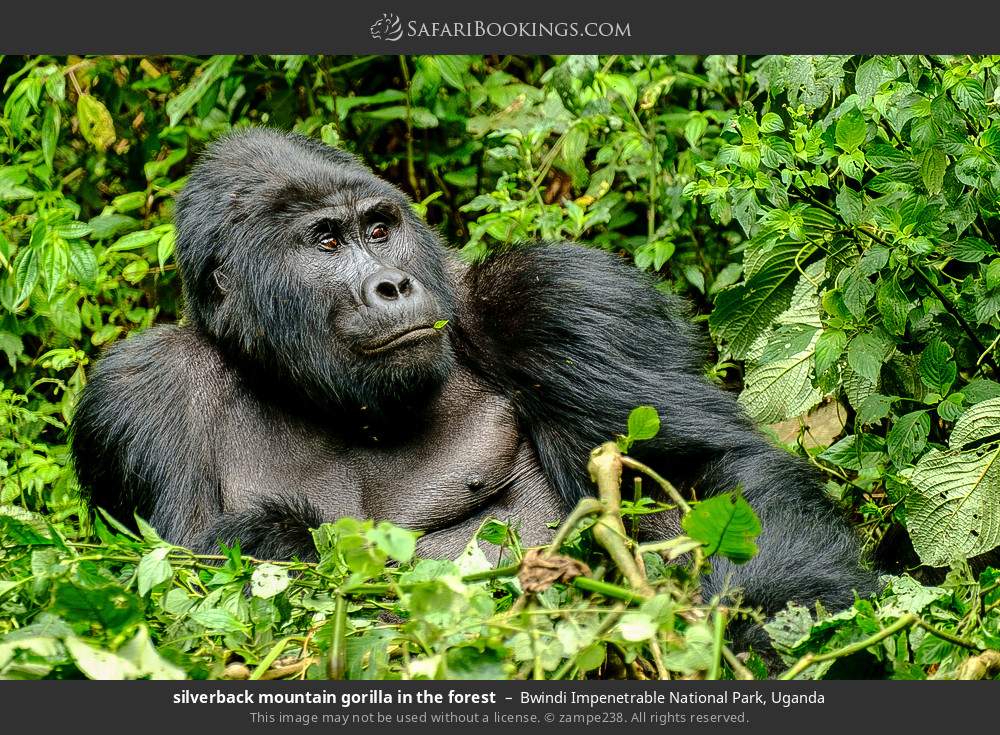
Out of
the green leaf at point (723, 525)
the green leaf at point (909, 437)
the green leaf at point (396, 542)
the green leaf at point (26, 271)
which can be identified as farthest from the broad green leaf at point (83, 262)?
the green leaf at point (723, 525)

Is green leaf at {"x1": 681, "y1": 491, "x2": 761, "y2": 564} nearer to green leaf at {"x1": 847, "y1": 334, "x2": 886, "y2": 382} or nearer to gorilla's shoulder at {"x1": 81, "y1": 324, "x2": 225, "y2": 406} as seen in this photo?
green leaf at {"x1": 847, "y1": 334, "x2": 886, "y2": 382}

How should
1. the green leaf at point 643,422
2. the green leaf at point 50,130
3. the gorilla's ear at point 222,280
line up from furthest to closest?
the green leaf at point 50,130, the gorilla's ear at point 222,280, the green leaf at point 643,422

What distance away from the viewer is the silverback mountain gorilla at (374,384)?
3.61 m

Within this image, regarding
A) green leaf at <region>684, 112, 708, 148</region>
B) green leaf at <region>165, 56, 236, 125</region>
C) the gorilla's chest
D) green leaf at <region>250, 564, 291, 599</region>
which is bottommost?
the gorilla's chest

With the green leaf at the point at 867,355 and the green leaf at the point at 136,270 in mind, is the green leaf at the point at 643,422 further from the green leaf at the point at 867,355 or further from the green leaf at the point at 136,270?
the green leaf at the point at 136,270

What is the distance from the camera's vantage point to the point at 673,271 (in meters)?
5.25

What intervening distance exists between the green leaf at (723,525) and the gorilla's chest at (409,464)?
1.73 m

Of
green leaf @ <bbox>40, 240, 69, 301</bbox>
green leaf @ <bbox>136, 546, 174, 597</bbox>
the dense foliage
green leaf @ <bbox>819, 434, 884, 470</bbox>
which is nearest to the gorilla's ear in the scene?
the dense foliage

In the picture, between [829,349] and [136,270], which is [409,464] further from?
[136,270]

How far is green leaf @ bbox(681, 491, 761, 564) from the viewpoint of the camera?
2012 mm

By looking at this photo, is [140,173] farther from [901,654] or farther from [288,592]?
[901,654]

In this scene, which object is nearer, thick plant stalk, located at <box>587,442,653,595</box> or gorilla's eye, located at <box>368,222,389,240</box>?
thick plant stalk, located at <box>587,442,653,595</box>
